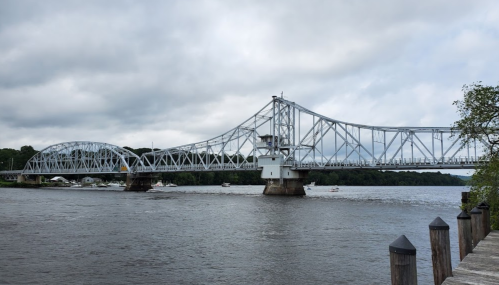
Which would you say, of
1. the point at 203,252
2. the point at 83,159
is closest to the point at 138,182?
the point at 83,159

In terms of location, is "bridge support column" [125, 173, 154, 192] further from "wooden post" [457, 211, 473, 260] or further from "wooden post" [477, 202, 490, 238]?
"wooden post" [457, 211, 473, 260]

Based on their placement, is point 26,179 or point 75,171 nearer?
point 75,171

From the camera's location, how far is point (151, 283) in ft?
53.9

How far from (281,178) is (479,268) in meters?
85.3

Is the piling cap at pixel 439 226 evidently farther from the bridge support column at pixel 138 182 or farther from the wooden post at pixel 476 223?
the bridge support column at pixel 138 182

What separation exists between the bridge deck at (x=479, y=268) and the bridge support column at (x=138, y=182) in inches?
5089

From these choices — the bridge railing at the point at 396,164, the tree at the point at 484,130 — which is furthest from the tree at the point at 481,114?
the bridge railing at the point at 396,164

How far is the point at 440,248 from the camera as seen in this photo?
9.09m

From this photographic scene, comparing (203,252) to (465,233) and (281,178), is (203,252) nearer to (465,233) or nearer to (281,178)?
(465,233)

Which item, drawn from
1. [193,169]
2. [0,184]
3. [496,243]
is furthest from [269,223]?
[0,184]

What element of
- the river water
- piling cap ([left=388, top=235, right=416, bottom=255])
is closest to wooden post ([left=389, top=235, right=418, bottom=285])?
piling cap ([left=388, top=235, right=416, bottom=255])

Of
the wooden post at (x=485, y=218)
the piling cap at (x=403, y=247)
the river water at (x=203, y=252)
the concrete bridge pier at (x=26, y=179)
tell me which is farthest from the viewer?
the concrete bridge pier at (x=26, y=179)

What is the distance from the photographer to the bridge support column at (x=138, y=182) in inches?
5266

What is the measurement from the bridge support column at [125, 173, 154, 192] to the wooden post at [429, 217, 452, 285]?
430 feet
